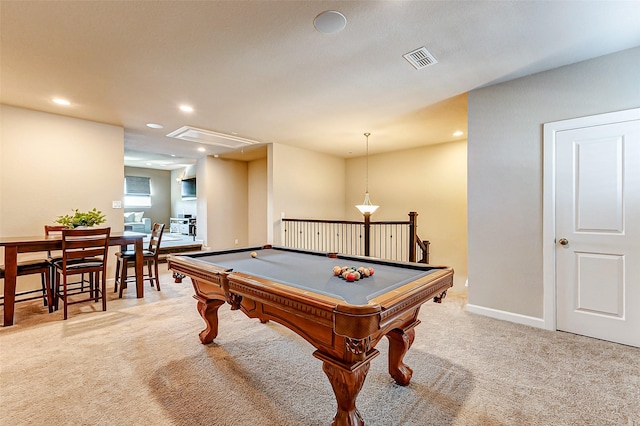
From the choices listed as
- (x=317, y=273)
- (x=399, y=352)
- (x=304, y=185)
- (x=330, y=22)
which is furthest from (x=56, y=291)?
(x=304, y=185)

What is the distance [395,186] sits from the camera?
6.44 meters

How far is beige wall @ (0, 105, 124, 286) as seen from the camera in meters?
3.71

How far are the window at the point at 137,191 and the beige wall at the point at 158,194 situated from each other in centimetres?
14

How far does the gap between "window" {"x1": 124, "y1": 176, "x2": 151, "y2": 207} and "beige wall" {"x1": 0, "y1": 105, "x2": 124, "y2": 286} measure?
21.7 feet

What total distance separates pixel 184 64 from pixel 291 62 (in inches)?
39.9

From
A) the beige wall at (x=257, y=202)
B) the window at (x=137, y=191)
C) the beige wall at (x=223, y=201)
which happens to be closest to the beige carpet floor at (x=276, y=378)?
the beige wall at (x=223, y=201)

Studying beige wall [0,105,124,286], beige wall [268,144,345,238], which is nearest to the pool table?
beige wall [0,105,124,286]

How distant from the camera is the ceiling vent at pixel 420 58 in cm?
246

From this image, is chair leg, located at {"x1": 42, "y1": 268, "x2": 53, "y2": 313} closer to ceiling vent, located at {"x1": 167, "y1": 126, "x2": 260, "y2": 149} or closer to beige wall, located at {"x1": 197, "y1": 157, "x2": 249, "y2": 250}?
ceiling vent, located at {"x1": 167, "y1": 126, "x2": 260, "y2": 149}

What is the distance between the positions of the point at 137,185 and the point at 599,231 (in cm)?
1229

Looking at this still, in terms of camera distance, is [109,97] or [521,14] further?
[109,97]

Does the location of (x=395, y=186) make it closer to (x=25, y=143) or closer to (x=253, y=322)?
(x=253, y=322)

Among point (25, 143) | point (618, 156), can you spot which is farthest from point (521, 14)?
point (25, 143)

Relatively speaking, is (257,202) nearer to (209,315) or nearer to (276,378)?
(209,315)
